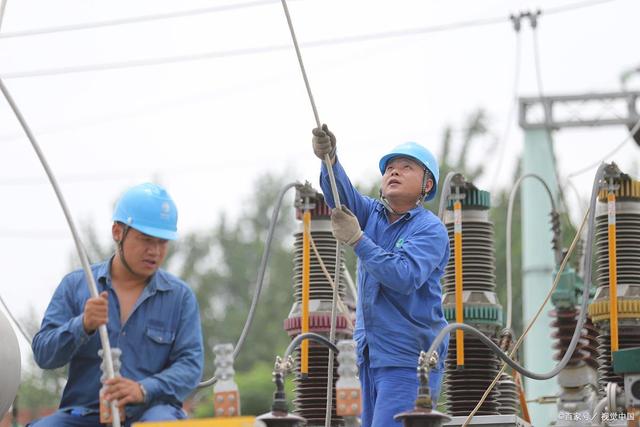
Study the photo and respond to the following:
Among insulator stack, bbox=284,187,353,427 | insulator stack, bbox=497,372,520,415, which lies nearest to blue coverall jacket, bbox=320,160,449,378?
insulator stack, bbox=284,187,353,427

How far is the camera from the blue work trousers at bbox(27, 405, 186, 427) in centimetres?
752

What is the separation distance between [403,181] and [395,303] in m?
0.69

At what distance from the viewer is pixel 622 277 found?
31.5ft

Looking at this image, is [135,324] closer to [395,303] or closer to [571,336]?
[395,303]

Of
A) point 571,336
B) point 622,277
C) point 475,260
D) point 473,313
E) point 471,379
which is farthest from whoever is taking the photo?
point 571,336

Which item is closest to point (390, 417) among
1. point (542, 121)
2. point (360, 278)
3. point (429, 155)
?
point (360, 278)

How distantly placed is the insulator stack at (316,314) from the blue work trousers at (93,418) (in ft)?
6.30

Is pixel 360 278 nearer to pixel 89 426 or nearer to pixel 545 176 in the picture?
pixel 89 426

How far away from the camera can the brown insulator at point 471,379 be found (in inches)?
372

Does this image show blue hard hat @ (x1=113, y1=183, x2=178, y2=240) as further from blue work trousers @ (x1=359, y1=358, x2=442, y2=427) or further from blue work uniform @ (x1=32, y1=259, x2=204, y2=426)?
blue work trousers @ (x1=359, y1=358, x2=442, y2=427)

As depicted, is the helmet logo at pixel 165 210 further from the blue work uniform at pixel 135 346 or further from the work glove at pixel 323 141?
the work glove at pixel 323 141

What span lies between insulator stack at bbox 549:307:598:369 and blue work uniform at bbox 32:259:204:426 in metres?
3.41

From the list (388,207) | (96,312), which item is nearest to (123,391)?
(96,312)

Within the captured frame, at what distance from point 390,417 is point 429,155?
154 cm
